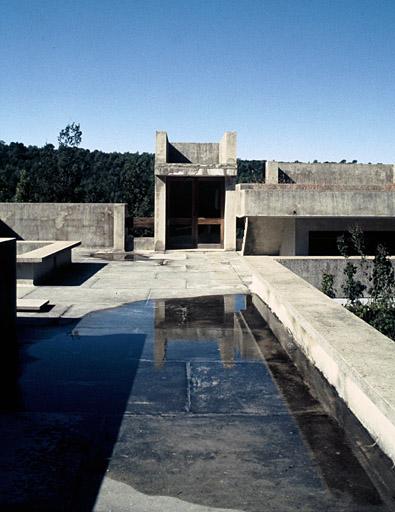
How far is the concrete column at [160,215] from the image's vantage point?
22.7m

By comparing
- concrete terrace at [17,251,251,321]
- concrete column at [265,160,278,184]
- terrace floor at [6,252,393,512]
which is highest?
concrete column at [265,160,278,184]

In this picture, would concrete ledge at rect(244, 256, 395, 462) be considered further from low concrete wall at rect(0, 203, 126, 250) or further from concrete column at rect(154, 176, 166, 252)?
low concrete wall at rect(0, 203, 126, 250)

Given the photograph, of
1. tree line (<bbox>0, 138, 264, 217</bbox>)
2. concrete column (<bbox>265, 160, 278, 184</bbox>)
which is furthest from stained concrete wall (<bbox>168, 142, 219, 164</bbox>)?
tree line (<bbox>0, 138, 264, 217</bbox>)

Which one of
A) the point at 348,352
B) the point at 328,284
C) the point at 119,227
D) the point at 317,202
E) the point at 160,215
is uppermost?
→ the point at 317,202

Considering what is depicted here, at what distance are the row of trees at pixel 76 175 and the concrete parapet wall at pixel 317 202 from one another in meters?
36.3

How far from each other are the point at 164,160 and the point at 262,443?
62.7 ft

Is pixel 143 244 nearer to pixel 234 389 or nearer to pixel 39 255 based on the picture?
pixel 39 255

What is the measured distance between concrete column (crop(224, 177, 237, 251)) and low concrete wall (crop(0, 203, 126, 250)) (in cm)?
413

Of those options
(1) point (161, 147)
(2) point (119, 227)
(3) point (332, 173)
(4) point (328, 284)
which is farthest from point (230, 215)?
(4) point (328, 284)

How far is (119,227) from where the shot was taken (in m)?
22.1

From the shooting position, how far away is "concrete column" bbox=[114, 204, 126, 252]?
22.0 metres

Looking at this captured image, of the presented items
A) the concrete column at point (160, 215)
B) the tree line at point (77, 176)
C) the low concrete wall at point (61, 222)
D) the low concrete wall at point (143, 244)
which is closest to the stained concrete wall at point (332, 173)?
the concrete column at point (160, 215)

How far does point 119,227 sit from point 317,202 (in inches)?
311

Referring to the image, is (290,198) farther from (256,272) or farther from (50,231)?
(50,231)
